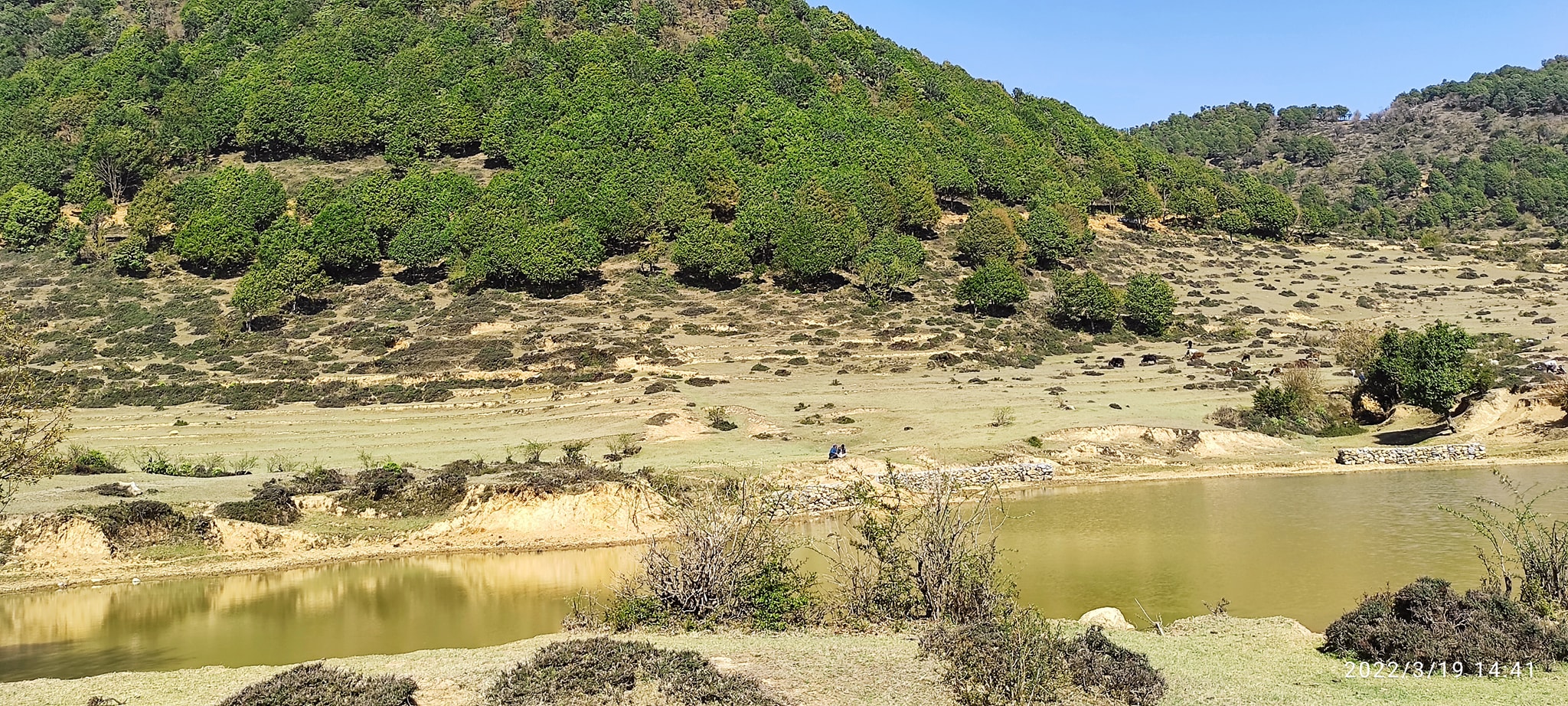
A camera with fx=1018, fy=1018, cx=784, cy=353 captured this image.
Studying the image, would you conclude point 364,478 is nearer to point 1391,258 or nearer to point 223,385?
point 223,385

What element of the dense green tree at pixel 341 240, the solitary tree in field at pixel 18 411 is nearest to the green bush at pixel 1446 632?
the solitary tree in field at pixel 18 411

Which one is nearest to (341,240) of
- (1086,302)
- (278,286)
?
(278,286)

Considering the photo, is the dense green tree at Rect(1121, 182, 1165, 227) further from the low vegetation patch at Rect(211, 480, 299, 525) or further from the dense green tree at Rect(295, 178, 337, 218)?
the low vegetation patch at Rect(211, 480, 299, 525)

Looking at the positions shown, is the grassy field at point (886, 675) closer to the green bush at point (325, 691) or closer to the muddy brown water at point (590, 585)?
the green bush at point (325, 691)

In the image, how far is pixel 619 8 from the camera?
160m

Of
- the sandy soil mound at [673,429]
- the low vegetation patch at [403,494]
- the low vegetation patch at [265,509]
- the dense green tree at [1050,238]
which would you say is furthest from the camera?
the dense green tree at [1050,238]

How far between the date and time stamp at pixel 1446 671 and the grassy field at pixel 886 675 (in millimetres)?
190

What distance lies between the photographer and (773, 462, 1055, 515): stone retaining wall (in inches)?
1487

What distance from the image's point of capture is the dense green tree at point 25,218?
102188 mm

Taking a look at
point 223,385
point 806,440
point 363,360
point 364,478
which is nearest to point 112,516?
point 364,478

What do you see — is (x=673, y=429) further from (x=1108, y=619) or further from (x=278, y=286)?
(x=278, y=286)

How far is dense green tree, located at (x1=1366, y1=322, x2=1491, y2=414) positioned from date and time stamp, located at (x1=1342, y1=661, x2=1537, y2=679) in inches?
1534

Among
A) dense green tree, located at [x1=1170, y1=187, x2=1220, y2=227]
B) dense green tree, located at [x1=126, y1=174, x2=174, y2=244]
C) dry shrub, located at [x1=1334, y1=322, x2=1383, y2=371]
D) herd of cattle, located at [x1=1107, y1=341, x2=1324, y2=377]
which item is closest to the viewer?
dry shrub, located at [x1=1334, y1=322, x2=1383, y2=371]

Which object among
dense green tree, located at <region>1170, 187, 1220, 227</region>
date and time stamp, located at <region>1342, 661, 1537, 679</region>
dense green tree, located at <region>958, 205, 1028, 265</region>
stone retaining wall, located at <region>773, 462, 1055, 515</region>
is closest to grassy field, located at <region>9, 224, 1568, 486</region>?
stone retaining wall, located at <region>773, 462, 1055, 515</region>
